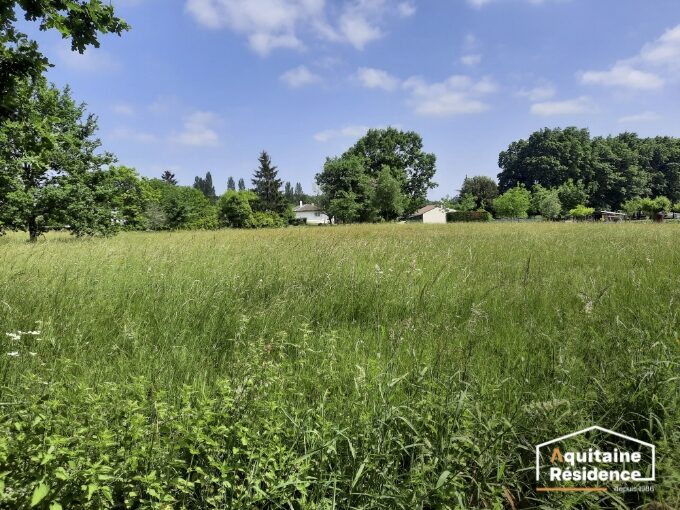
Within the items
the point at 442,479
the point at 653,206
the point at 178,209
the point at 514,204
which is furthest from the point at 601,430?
the point at 653,206

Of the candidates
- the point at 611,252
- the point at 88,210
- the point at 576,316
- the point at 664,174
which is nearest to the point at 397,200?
the point at 88,210

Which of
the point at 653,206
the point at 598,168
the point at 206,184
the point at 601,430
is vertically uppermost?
the point at 206,184

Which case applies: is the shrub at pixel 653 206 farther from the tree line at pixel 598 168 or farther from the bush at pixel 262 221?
the bush at pixel 262 221

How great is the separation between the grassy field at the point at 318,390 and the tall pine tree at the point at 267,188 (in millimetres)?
67794

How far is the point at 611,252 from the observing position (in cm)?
705

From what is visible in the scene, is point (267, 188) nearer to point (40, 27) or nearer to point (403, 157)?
point (403, 157)

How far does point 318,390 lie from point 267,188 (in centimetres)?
7413

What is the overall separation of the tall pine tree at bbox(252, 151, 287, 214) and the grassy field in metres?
67.8

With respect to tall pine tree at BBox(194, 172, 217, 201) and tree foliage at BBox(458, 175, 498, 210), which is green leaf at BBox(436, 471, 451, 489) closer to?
tree foliage at BBox(458, 175, 498, 210)

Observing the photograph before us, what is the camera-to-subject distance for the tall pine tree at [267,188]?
2802 inches

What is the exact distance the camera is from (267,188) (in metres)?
73.3

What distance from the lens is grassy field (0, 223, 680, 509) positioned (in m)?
1.51

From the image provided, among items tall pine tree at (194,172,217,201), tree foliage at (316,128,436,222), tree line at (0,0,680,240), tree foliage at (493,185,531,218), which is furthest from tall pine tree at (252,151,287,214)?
tall pine tree at (194,172,217,201)

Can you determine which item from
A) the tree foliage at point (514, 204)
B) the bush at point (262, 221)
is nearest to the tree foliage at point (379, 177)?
A: the bush at point (262, 221)
